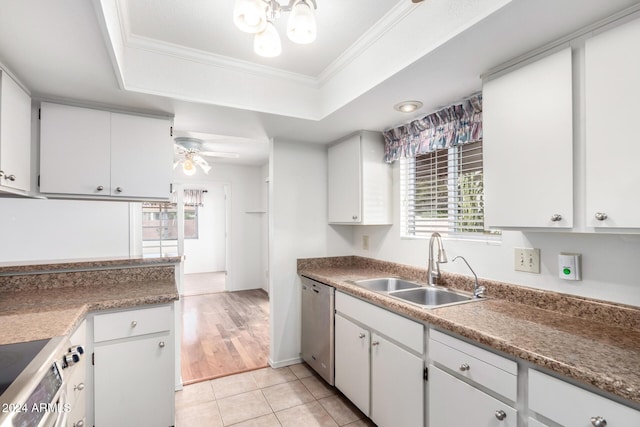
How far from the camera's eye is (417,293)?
7.13ft

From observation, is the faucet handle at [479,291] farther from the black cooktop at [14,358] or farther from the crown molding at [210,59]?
the black cooktop at [14,358]

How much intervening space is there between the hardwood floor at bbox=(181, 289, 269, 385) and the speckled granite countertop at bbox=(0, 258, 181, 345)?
1.01 m

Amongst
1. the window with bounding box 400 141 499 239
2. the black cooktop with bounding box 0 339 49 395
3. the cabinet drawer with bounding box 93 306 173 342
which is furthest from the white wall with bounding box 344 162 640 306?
the black cooktop with bounding box 0 339 49 395

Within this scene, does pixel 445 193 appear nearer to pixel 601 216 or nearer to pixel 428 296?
pixel 428 296

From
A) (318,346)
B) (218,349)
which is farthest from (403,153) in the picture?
(218,349)

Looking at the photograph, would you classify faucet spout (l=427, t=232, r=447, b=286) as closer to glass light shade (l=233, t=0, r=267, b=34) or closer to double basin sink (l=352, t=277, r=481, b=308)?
double basin sink (l=352, t=277, r=481, b=308)

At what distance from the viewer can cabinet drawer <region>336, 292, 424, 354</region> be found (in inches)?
64.9

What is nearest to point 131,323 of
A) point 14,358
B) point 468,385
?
point 14,358

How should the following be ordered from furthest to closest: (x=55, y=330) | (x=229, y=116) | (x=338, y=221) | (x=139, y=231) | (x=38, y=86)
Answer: (x=139, y=231)
(x=338, y=221)
(x=229, y=116)
(x=38, y=86)
(x=55, y=330)

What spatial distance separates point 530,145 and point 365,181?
1355 mm

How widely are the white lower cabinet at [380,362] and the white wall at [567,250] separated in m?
0.64

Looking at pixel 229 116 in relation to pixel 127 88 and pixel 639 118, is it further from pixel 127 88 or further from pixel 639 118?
pixel 639 118

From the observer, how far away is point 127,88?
1822 mm

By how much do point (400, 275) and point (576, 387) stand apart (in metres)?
1.55
